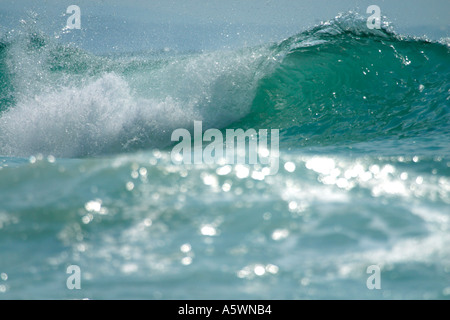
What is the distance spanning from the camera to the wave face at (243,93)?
670cm

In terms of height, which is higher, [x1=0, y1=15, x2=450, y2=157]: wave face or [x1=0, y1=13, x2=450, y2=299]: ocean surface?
[x1=0, y1=15, x2=450, y2=157]: wave face

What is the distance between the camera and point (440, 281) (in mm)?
2232

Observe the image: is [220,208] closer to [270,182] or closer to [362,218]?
[270,182]

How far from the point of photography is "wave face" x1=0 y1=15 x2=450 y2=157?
22.0 feet

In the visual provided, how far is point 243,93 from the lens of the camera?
7867 millimetres

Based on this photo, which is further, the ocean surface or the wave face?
the wave face

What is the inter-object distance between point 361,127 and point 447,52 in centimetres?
328

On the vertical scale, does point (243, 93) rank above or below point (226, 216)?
above

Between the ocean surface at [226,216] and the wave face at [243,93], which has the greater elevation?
the wave face at [243,93]

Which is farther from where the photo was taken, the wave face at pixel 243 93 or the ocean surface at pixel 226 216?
the wave face at pixel 243 93

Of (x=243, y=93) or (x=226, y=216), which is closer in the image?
(x=226, y=216)
